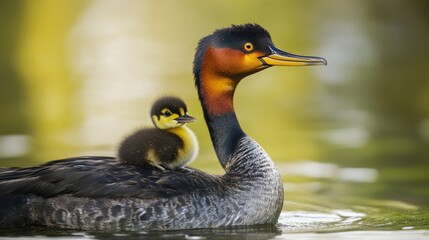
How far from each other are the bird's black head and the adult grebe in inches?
18.6

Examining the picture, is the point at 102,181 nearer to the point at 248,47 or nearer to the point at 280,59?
the point at 248,47

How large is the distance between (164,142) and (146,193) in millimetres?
593

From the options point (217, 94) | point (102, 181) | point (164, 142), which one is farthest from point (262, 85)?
point (102, 181)

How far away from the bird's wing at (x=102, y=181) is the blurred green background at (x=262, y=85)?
3.50ft

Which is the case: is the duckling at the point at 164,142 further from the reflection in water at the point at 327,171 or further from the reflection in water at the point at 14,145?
the reflection in water at the point at 14,145

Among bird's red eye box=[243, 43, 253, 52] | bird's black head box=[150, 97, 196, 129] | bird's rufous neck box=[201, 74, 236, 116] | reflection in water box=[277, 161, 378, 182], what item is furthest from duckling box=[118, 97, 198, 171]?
reflection in water box=[277, 161, 378, 182]

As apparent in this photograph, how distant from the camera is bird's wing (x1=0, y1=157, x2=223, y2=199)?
39.3 ft

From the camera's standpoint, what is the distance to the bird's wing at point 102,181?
1198 cm

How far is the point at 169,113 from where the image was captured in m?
12.4

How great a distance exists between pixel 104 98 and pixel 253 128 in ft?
16.2

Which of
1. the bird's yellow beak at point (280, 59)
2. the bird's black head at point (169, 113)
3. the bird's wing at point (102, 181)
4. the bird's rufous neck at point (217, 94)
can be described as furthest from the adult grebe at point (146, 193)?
the bird's black head at point (169, 113)

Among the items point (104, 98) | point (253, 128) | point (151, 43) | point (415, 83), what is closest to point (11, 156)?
point (253, 128)

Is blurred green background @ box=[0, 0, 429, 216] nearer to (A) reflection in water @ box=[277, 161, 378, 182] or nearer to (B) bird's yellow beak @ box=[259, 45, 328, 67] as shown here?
(A) reflection in water @ box=[277, 161, 378, 182]

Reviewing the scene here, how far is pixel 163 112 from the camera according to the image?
12422 mm
